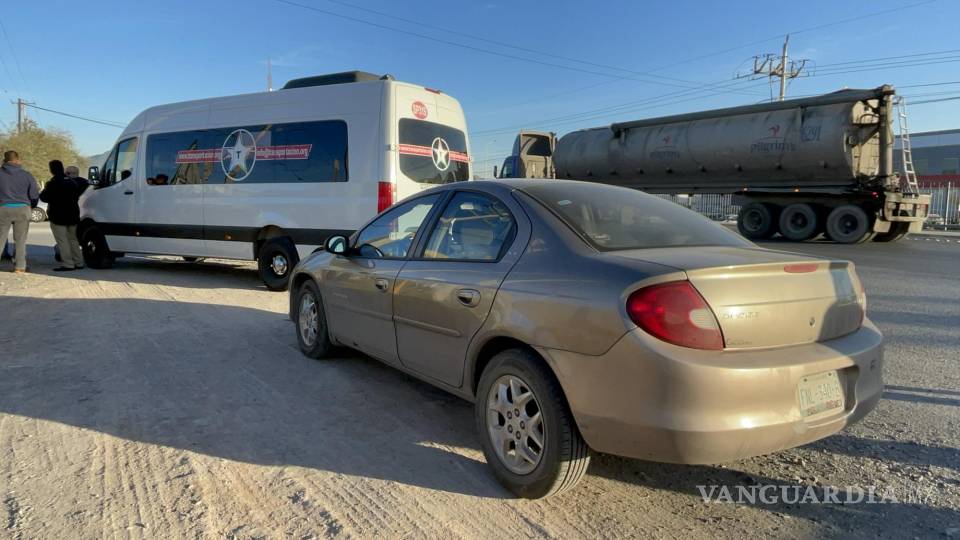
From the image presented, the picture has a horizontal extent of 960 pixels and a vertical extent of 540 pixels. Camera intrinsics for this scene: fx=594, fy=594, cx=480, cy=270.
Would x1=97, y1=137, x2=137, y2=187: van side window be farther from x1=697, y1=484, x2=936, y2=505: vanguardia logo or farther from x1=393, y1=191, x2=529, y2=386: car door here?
x1=697, y1=484, x2=936, y2=505: vanguardia logo

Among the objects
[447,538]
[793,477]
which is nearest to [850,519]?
[793,477]

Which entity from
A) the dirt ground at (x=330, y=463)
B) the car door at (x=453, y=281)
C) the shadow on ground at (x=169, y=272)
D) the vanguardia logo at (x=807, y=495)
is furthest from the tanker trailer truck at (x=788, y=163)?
the car door at (x=453, y=281)

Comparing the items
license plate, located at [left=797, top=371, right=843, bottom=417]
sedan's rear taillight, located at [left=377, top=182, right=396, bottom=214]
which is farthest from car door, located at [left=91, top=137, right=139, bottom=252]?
license plate, located at [left=797, top=371, right=843, bottom=417]

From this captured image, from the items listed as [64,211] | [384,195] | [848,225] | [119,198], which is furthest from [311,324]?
[848,225]

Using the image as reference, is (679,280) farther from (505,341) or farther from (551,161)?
(551,161)

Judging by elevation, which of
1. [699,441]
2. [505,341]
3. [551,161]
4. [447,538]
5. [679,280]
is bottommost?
[447,538]

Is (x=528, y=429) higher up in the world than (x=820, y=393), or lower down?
lower down

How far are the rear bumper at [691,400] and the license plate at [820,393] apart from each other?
3 centimetres

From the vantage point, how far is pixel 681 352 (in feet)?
7.22

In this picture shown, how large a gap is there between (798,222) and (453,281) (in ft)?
53.5

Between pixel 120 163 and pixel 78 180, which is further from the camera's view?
pixel 78 180

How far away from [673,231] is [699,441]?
1.24 m

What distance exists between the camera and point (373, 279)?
12.9ft

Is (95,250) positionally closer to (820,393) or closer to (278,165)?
(278,165)
